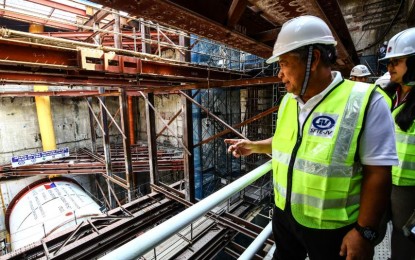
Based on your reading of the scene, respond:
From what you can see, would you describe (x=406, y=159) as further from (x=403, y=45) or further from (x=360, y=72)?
(x=360, y=72)

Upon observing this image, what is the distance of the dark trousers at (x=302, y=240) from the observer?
3.66 feet

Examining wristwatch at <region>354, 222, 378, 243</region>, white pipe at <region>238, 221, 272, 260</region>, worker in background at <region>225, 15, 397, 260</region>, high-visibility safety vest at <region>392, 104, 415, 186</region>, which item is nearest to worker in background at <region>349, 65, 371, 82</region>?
high-visibility safety vest at <region>392, 104, 415, 186</region>

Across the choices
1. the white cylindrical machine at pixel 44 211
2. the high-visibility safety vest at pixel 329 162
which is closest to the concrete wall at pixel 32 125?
the white cylindrical machine at pixel 44 211

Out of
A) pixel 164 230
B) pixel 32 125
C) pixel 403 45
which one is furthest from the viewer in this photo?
pixel 32 125

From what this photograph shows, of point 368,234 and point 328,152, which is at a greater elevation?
point 328,152

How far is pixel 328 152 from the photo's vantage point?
41.2 inches

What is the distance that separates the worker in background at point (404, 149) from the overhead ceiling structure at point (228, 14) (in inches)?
29.4

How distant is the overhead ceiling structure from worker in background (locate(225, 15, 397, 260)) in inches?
24.6

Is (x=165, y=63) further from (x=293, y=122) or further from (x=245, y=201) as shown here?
(x=245, y=201)

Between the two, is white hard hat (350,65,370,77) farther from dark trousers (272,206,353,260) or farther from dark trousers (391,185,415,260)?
dark trousers (272,206,353,260)

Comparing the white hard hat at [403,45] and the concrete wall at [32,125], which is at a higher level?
the white hard hat at [403,45]

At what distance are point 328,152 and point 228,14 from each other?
163 cm

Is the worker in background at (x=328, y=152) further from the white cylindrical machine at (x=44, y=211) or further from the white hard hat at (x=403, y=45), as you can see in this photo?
the white cylindrical machine at (x=44, y=211)

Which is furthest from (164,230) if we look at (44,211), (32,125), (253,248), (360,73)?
(32,125)
